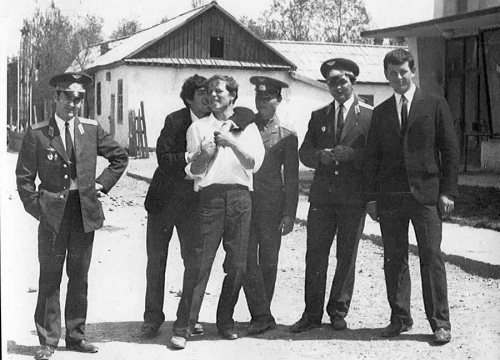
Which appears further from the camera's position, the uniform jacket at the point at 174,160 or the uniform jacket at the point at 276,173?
the uniform jacket at the point at 276,173

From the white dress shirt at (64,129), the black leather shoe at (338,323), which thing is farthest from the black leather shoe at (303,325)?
the white dress shirt at (64,129)

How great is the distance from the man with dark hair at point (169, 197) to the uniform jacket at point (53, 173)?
441 millimetres

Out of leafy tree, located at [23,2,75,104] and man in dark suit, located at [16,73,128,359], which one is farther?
leafy tree, located at [23,2,75,104]

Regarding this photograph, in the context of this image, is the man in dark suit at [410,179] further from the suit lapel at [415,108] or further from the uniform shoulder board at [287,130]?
the uniform shoulder board at [287,130]

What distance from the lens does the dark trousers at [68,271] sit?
454cm

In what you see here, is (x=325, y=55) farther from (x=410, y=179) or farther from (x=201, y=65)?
(x=410, y=179)

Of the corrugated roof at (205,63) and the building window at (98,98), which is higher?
the corrugated roof at (205,63)

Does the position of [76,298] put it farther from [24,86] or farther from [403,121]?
[403,121]

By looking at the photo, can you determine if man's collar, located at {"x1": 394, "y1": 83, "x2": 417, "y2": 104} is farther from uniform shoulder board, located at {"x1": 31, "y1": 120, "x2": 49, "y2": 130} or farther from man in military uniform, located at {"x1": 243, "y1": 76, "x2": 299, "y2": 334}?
uniform shoulder board, located at {"x1": 31, "y1": 120, "x2": 49, "y2": 130}

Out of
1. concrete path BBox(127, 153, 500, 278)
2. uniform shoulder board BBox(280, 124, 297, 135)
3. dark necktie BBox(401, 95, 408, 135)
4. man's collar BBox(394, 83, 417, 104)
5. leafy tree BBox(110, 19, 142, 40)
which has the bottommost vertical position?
concrete path BBox(127, 153, 500, 278)

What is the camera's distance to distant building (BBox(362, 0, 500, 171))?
984 cm

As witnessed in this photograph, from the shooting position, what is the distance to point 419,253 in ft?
15.9

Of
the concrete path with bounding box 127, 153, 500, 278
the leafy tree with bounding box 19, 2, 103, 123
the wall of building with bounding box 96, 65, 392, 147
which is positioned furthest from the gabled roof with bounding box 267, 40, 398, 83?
the leafy tree with bounding box 19, 2, 103, 123

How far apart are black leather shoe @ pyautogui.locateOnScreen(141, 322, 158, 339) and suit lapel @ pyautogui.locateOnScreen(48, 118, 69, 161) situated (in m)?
1.17
